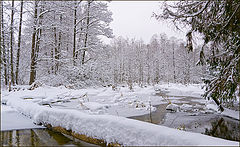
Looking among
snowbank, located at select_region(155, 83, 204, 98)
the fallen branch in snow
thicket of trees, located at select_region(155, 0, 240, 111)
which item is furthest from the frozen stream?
snowbank, located at select_region(155, 83, 204, 98)

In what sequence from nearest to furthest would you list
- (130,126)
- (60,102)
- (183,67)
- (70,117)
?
(130,126) < (70,117) < (60,102) < (183,67)

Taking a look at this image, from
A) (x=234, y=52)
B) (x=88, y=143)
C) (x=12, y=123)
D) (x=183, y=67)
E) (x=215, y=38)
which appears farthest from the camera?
(x=183, y=67)

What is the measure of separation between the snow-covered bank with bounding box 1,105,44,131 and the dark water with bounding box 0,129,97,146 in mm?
203

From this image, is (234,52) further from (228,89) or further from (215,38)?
(228,89)

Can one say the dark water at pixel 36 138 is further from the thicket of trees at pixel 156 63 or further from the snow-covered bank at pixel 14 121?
the thicket of trees at pixel 156 63

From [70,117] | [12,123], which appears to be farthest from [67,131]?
[12,123]

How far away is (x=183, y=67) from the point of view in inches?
1331

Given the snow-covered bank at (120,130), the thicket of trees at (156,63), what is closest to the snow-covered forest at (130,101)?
the snow-covered bank at (120,130)

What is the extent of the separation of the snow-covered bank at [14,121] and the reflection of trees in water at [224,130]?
463 centimetres

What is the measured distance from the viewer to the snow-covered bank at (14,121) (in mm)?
3678

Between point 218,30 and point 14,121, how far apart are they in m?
5.71

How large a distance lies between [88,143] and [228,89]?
3849 mm

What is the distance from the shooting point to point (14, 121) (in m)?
3.92

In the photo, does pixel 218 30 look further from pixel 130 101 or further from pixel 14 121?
pixel 14 121
